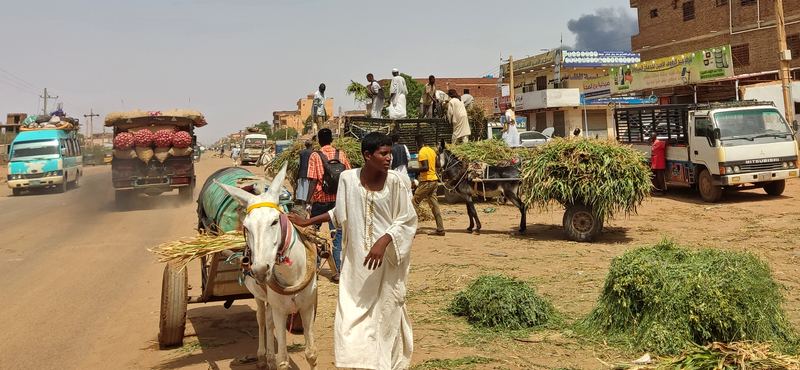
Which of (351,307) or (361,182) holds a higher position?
(361,182)

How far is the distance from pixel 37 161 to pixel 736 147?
24.6 m

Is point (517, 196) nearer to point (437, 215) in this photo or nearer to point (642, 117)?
point (437, 215)

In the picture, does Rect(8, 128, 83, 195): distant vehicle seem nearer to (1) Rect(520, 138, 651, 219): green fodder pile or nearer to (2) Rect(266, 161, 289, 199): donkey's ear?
(1) Rect(520, 138, 651, 219): green fodder pile

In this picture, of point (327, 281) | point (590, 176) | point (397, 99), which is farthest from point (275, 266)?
point (397, 99)

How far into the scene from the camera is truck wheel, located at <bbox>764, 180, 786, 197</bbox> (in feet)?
49.7

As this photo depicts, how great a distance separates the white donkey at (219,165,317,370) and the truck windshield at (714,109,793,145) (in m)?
13.2

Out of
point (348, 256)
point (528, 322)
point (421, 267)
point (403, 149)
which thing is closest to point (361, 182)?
point (348, 256)

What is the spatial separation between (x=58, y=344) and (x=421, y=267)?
16.4 feet

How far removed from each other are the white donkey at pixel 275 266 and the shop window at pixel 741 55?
3519 centimetres

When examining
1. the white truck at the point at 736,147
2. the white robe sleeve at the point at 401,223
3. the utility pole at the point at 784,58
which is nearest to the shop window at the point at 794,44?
the utility pole at the point at 784,58

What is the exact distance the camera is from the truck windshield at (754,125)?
1464 cm

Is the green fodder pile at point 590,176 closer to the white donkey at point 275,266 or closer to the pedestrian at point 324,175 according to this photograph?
the pedestrian at point 324,175

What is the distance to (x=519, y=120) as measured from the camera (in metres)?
45.1

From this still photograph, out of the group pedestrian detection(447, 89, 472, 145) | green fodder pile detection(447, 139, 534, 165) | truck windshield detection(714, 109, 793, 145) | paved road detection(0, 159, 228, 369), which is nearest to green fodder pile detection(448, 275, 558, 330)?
paved road detection(0, 159, 228, 369)
